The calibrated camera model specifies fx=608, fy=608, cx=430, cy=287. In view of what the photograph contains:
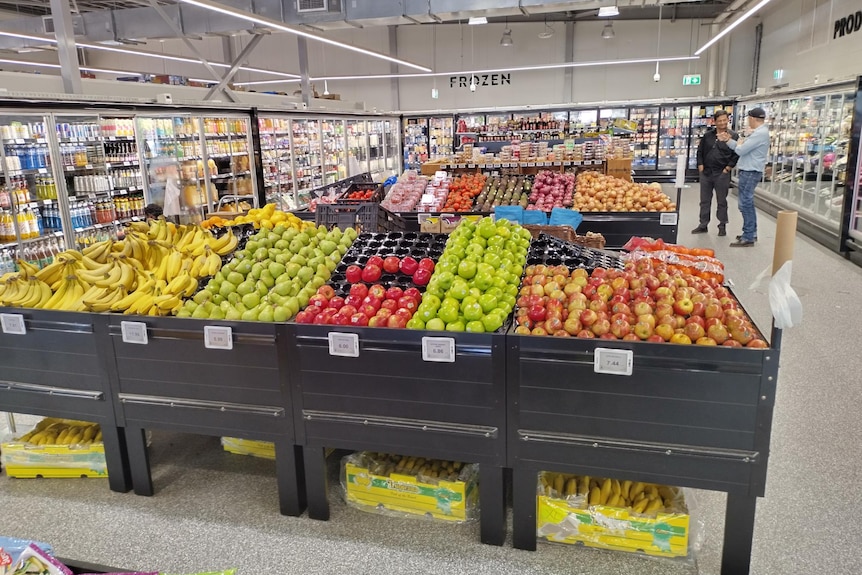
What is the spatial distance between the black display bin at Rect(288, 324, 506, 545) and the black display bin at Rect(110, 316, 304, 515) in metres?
0.12

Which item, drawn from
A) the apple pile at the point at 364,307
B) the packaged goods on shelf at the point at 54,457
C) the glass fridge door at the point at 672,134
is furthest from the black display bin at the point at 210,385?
the glass fridge door at the point at 672,134

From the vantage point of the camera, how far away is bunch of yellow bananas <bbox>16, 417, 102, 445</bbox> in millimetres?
3465

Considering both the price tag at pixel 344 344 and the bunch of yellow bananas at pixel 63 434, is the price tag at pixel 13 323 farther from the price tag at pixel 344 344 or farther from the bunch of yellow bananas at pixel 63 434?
the price tag at pixel 344 344

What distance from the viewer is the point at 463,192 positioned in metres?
7.58

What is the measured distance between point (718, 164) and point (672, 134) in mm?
8713

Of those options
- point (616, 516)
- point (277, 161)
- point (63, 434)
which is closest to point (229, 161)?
point (277, 161)

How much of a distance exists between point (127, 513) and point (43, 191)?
15.8 feet

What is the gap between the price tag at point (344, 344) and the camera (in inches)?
107

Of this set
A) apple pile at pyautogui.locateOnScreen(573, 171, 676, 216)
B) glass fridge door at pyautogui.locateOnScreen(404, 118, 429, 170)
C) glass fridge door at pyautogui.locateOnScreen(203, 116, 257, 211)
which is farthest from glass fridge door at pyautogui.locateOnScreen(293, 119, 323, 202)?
apple pile at pyautogui.locateOnScreen(573, 171, 676, 216)

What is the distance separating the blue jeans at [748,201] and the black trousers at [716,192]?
532mm

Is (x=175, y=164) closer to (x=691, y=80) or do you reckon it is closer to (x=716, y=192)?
(x=716, y=192)

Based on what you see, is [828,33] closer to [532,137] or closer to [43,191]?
[532,137]

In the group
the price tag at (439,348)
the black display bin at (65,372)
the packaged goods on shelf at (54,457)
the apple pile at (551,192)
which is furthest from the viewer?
the apple pile at (551,192)

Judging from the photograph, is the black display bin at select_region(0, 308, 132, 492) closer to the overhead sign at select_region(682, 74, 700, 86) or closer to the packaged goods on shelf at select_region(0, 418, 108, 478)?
the packaged goods on shelf at select_region(0, 418, 108, 478)
